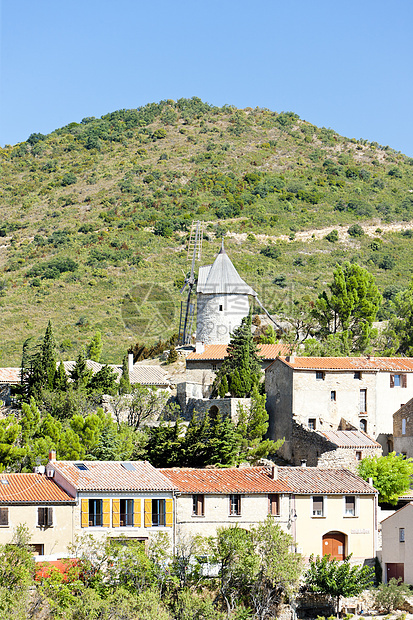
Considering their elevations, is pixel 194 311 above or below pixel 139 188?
below

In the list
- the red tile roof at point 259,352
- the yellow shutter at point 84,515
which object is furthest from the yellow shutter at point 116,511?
the red tile roof at point 259,352

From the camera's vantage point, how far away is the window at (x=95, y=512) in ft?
125

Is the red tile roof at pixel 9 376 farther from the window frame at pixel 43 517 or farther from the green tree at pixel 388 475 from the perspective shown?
the window frame at pixel 43 517

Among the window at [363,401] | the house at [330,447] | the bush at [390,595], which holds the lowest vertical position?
the bush at [390,595]

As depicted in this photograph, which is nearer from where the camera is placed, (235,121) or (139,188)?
(139,188)

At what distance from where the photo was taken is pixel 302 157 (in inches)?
5807

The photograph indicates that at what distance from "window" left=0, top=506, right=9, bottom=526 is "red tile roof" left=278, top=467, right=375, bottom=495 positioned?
11621 millimetres

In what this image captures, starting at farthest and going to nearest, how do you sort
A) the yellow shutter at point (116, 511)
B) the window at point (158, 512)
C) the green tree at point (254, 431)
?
the green tree at point (254, 431)
the window at point (158, 512)
the yellow shutter at point (116, 511)

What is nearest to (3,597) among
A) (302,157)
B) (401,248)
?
(401,248)

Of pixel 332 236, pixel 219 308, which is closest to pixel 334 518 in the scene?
pixel 219 308

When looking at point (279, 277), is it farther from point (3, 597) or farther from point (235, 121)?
point (3, 597)

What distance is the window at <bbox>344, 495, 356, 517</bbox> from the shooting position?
41.5 m

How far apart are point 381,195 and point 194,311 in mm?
61399

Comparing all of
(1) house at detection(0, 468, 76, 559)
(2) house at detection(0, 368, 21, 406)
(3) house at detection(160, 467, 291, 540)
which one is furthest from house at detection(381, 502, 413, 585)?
(2) house at detection(0, 368, 21, 406)
